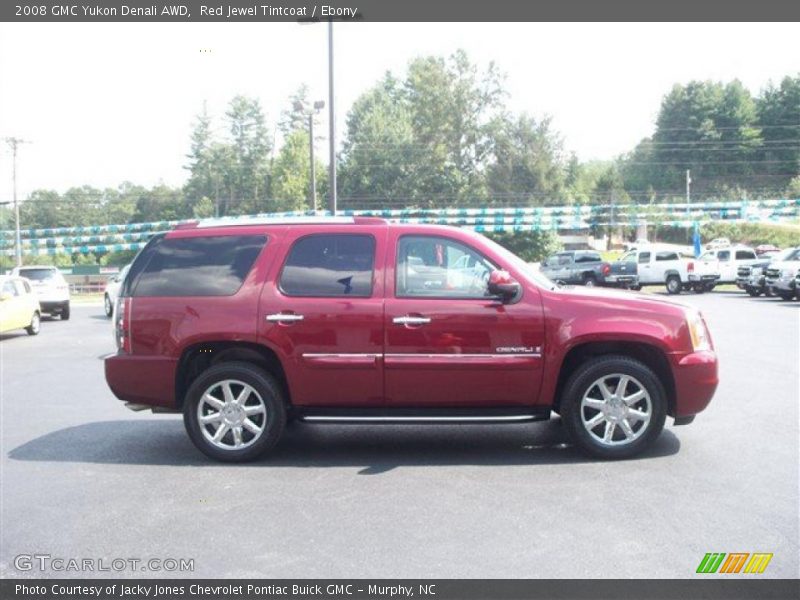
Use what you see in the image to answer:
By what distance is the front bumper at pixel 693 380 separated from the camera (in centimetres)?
655

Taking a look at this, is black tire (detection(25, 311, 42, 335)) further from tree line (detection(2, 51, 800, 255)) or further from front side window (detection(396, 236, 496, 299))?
tree line (detection(2, 51, 800, 255))

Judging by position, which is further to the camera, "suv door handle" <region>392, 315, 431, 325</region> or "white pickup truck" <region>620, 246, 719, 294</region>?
"white pickup truck" <region>620, 246, 719, 294</region>

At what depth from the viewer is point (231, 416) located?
669cm

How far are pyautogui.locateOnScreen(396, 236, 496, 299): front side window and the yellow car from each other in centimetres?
1431

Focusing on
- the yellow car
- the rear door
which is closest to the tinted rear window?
the rear door

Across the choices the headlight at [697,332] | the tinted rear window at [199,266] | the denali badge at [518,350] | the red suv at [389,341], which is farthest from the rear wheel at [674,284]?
the tinted rear window at [199,266]

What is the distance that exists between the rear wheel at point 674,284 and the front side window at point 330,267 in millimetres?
29327

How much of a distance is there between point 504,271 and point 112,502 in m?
3.27

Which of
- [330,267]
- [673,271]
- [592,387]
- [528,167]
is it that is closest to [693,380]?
[592,387]

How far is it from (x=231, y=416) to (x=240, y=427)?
11 cm

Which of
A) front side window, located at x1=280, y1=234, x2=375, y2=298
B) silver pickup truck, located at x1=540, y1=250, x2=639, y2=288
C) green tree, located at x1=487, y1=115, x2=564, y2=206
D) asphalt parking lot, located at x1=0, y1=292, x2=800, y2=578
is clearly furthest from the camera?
green tree, located at x1=487, y1=115, x2=564, y2=206

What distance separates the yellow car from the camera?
18344 mm

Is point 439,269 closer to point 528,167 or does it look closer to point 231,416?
point 231,416

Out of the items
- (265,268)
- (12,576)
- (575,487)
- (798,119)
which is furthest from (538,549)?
(798,119)
